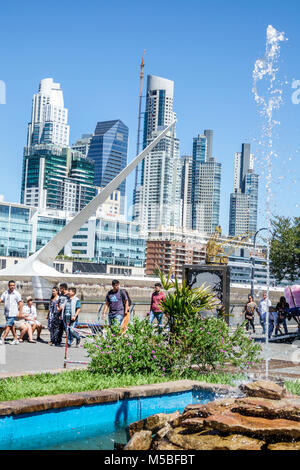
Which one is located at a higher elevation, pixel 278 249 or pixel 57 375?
pixel 278 249

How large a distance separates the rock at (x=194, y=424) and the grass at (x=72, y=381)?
203cm

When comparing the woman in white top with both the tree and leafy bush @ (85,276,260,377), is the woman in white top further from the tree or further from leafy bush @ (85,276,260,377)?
the tree

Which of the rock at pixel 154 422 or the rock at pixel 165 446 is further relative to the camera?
the rock at pixel 154 422

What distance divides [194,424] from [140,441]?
47 centimetres

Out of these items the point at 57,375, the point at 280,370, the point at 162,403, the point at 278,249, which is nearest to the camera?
the point at 162,403

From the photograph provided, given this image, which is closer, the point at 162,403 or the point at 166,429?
the point at 166,429

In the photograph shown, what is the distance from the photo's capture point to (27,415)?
19.4 feet

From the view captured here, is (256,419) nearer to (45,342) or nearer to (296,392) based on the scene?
(296,392)

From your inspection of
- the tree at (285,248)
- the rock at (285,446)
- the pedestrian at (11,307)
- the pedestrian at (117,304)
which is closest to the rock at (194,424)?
the rock at (285,446)

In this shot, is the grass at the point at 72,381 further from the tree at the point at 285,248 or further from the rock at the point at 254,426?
the tree at the point at 285,248

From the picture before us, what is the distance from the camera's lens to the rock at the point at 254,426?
4914 mm

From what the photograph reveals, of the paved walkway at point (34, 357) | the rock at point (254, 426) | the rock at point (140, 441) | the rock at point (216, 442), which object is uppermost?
the rock at point (254, 426)
